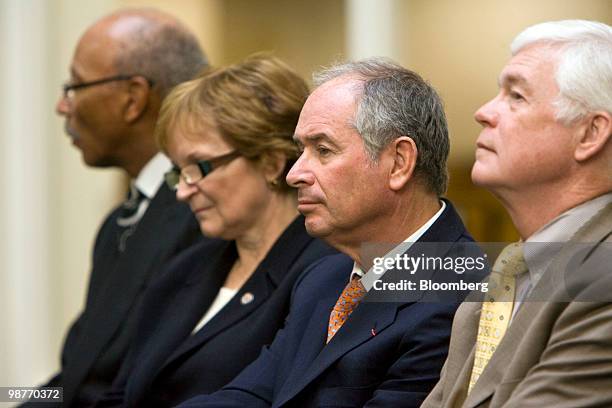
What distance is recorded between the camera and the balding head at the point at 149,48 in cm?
507

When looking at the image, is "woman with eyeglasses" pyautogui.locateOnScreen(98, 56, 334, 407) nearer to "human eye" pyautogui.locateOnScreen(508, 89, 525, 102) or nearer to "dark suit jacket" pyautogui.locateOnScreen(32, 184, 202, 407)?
"dark suit jacket" pyautogui.locateOnScreen(32, 184, 202, 407)

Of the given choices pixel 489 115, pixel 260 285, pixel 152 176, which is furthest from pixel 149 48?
pixel 489 115

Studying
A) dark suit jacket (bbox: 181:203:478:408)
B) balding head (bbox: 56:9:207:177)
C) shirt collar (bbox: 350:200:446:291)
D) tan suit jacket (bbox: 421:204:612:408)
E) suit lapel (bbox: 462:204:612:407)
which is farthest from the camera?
balding head (bbox: 56:9:207:177)

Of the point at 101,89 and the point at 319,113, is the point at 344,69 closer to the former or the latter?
the point at 319,113

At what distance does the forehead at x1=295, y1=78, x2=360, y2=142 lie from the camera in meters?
3.03

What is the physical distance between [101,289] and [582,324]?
287 centimetres

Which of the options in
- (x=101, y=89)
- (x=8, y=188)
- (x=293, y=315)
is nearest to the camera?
(x=293, y=315)

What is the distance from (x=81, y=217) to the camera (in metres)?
7.65

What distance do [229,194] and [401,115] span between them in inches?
42.8

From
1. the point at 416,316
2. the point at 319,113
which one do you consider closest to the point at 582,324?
the point at 416,316

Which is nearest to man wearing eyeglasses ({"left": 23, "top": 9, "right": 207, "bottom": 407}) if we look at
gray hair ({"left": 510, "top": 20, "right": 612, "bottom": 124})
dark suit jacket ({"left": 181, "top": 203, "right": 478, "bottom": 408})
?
dark suit jacket ({"left": 181, "top": 203, "right": 478, "bottom": 408})

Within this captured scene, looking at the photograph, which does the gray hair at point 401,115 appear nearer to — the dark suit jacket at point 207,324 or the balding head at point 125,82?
the dark suit jacket at point 207,324

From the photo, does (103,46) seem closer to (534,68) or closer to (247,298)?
(247,298)

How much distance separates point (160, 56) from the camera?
5.09 metres
